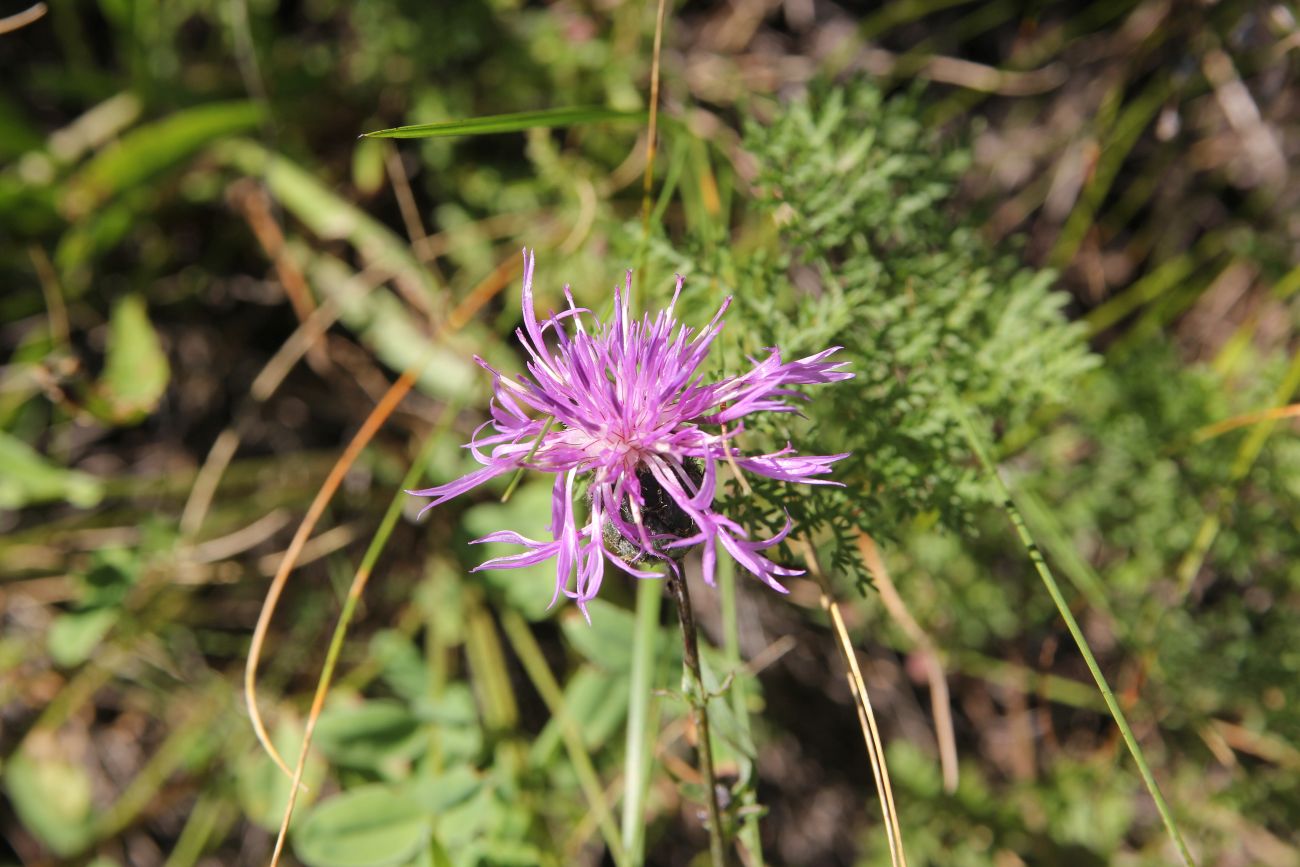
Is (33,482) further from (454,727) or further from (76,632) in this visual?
(454,727)

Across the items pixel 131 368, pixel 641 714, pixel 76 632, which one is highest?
pixel 131 368

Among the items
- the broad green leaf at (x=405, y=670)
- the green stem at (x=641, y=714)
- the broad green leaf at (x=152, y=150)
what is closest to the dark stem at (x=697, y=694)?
the green stem at (x=641, y=714)

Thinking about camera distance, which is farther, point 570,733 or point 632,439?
point 570,733

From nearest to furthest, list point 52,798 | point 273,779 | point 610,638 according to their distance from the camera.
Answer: point 610,638 < point 273,779 < point 52,798

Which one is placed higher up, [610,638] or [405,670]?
[405,670]

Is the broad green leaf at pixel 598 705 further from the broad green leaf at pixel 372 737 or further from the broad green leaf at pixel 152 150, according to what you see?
the broad green leaf at pixel 152 150

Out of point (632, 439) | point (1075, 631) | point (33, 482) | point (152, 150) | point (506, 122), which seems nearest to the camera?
point (632, 439)

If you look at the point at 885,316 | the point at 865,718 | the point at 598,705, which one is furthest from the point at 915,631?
the point at 885,316

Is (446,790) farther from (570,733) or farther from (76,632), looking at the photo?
(76,632)

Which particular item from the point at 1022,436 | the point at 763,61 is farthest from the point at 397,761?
the point at 763,61
